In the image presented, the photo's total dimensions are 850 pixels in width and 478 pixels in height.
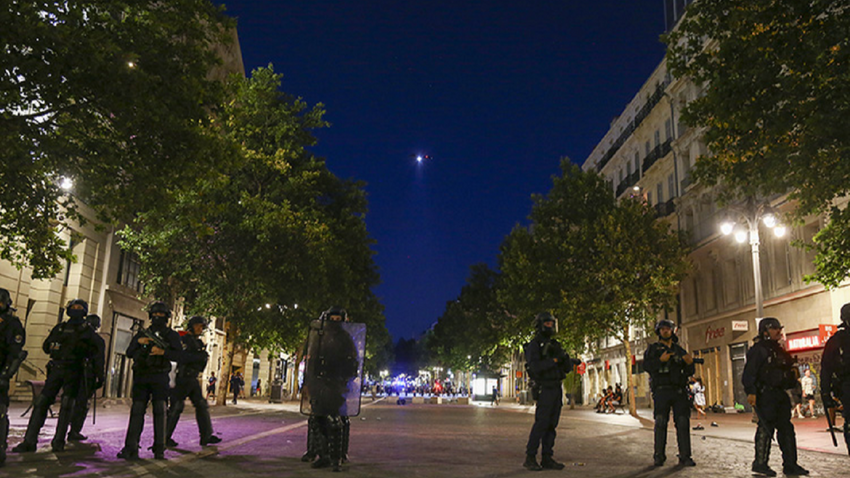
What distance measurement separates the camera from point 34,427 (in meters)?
9.19

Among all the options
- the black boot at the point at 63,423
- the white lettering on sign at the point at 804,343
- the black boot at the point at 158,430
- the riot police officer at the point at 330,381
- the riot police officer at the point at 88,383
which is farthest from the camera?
the white lettering on sign at the point at 804,343

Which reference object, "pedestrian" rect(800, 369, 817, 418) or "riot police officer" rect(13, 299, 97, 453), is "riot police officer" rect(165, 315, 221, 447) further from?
"pedestrian" rect(800, 369, 817, 418)

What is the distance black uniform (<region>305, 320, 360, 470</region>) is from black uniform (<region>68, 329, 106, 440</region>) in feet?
11.1

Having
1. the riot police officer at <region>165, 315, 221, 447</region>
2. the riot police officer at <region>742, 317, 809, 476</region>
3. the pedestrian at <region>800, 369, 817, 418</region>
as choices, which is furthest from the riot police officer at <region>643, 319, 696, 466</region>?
the pedestrian at <region>800, 369, 817, 418</region>

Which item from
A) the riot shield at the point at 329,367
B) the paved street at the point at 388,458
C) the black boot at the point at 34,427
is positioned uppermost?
the riot shield at the point at 329,367

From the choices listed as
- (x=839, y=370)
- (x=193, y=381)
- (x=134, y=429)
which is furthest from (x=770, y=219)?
(x=134, y=429)

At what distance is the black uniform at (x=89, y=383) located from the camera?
9914 millimetres

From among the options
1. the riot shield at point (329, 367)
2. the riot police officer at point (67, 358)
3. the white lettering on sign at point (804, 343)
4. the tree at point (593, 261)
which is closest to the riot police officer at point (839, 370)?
the riot shield at point (329, 367)

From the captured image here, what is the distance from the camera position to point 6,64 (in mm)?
9438

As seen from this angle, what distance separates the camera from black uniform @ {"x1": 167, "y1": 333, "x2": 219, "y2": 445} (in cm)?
1025

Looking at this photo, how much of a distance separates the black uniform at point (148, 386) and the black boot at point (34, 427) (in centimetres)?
118

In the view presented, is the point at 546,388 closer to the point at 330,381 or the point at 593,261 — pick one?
the point at 330,381

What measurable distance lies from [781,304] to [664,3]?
72.0 ft

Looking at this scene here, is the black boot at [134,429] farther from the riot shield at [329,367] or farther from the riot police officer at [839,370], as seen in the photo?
the riot police officer at [839,370]
